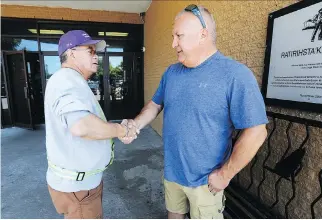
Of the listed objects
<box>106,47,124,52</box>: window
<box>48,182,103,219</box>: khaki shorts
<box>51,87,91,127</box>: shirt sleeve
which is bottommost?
<box>48,182,103,219</box>: khaki shorts

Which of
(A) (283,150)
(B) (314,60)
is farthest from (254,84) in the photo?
(A) (283,150)

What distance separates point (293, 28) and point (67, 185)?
187cm

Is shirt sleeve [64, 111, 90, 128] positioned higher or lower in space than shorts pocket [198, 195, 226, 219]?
higher

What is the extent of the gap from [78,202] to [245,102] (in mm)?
1256

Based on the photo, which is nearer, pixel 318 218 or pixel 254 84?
pixel 254 84

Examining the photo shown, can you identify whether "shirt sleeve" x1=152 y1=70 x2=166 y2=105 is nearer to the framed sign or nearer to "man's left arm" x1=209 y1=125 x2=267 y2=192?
"man's left arm" x1=209 y1=125 x2=267 y2=192

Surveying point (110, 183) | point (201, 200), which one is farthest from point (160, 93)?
point (110, 183)

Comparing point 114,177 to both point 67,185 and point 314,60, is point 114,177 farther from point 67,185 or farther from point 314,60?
point 314,60

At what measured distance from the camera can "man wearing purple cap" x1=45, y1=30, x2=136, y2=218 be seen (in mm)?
1235

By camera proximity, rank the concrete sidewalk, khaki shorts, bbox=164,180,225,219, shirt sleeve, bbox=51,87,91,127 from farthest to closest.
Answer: the concrete sidewalk
khaki shorts, bbox=164,180,225,219
shirt sleeve, bbox=51,87,91,127

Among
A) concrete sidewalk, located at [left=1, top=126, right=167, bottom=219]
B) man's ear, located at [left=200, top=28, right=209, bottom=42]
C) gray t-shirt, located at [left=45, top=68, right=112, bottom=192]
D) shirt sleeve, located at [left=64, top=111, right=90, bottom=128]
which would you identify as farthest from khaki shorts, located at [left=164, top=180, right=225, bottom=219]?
concrete sidewalk, located at [left=1, top=126, right=167, bottom=219]

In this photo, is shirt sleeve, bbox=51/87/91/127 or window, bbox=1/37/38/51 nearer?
shirt sleeve, bbox=51/87/91/127

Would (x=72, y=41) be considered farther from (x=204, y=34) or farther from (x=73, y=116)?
(x=204, y=34)

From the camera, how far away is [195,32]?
124 cm
